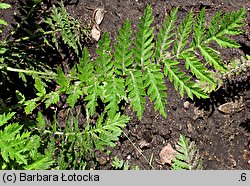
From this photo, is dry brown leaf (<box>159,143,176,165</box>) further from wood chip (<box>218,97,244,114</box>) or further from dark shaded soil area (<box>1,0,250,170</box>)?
wood chip (<box>218,97,244,114</box>)

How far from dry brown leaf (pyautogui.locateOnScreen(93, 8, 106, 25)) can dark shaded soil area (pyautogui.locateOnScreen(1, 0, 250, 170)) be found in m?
0.04

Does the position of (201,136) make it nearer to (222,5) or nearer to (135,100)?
(222,5)

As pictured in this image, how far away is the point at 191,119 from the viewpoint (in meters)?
2.93

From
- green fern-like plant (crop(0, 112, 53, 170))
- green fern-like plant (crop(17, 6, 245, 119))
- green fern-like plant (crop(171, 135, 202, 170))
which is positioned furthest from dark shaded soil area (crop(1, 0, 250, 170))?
green fern-like plant (crop(17, 6, 245, 119))

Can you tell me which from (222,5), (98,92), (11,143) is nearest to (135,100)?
(98,92)

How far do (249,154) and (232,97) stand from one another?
0.45 m

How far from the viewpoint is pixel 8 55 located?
97.6 inches

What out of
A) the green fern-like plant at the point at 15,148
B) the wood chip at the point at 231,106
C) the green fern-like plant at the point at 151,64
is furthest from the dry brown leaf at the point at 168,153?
the green fern-like plant at the point at 151,64

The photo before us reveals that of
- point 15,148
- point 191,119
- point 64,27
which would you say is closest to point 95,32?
point 64,27

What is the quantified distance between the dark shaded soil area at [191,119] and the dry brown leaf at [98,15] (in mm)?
36

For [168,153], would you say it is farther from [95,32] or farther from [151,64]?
[151,64]

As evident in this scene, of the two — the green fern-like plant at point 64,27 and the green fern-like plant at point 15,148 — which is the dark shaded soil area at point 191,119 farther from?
the green fern-like plant at point 15,148

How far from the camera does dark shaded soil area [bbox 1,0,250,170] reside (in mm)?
2865

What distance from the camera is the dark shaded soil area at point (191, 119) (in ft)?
9.40
